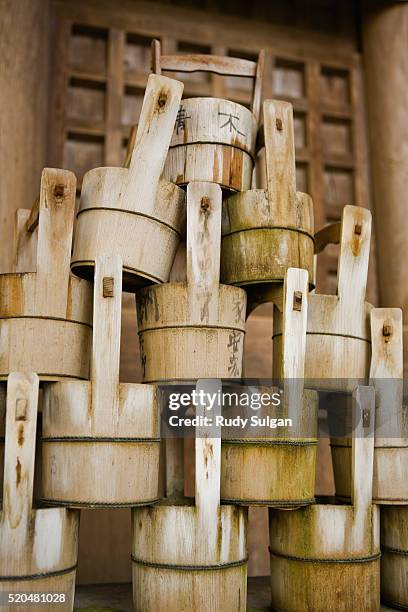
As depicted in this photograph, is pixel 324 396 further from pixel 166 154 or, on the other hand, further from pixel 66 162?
pixel 66 162

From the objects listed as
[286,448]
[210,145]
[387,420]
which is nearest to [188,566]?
[286,448]

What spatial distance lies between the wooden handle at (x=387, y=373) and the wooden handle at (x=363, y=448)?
11 centimetres

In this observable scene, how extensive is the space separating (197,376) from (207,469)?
0.44m

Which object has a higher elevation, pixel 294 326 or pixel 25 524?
pixel 294 326

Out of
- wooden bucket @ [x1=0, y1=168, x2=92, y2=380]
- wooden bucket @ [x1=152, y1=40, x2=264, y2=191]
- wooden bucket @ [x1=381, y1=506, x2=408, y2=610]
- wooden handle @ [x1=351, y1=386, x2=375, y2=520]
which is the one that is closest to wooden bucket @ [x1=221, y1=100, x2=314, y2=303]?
wooden bucket @ [x1=152, y1=40, x2=264, y2=191]

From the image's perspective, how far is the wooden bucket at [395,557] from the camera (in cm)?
356

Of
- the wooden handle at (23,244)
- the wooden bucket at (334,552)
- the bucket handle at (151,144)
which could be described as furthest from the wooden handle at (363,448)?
the wooden handle at (23,244)

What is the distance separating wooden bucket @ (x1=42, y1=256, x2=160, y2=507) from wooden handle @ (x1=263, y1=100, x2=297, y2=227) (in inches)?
36.7

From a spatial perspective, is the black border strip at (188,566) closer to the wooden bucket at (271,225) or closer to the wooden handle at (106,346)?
the wooden handle at (106,346)

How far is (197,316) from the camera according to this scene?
3312mm

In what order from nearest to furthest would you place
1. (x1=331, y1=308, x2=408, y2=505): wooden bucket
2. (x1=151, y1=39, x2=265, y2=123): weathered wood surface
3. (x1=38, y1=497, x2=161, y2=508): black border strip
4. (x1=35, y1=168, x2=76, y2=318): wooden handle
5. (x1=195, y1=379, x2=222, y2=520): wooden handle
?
(x1=38, y1=497, x2=161, y2=508): black border strip
(x1=195, y1=379, x2=222, y2=520): wooden handle
(x1=35, y1=168, x2=76, y2=318): wooden handle
(x1=331, y1=308, x2=408, y2=505): wooden bucket
(x1=151, y1=39, x2=265, y2=123): weathered wood surface

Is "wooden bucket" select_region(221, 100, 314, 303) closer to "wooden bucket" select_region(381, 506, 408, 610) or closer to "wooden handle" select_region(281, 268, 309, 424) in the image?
"wooden handle" select_region(281, 268, 309, 424)

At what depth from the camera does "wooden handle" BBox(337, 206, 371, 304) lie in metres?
3.72

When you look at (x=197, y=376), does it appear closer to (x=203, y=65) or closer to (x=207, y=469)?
(x=207, y=469)
